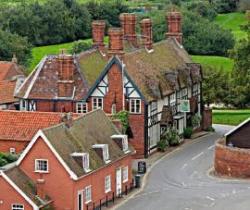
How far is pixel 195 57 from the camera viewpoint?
14650cm

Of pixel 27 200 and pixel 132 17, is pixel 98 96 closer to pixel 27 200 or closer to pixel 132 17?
pixel 132 17

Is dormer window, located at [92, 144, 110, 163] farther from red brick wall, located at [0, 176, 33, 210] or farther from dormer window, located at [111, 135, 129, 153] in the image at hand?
red brick wall, located at [0, 176, 33, 210]

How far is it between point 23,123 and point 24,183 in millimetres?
13203

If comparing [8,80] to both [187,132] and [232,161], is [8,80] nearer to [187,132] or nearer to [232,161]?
[187,132]

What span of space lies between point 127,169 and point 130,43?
25.8 m

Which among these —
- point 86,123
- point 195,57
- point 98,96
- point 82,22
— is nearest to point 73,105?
point 98,96

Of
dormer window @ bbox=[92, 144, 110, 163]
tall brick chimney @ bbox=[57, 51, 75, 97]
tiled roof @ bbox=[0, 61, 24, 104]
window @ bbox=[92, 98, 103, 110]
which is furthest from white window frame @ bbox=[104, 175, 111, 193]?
tiled roof @ bbox=[0, 61, 24, 104]

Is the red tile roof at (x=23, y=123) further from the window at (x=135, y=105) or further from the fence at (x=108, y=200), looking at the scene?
the window at (x=135, y=105)

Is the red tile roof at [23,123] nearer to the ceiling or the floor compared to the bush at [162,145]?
nearer to the ceiling

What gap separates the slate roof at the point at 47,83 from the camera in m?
92.9

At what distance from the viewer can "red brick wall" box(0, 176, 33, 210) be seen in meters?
68.4

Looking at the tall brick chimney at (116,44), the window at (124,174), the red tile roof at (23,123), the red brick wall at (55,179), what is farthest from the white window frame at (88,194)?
the tall brick chimney at (116,44)

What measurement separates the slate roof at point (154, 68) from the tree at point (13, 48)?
Answer: 99.6 ft

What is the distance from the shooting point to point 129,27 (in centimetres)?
10250
